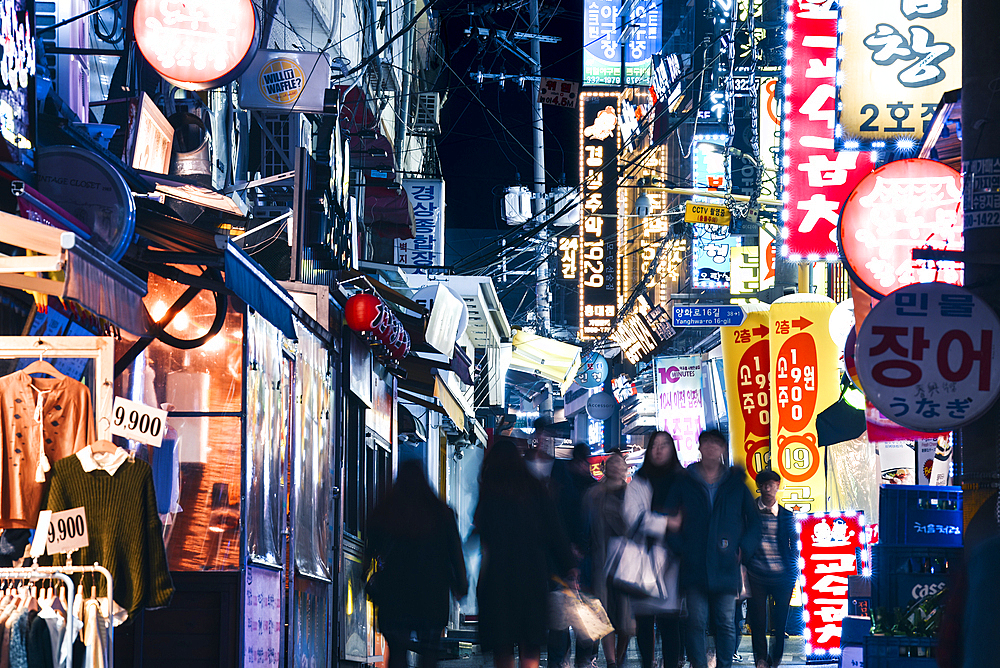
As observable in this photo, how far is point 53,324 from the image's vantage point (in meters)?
8.55

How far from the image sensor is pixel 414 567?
349 inches

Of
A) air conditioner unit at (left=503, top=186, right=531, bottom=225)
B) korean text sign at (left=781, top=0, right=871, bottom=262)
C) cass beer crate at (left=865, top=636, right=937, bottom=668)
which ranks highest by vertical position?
air conditioner unit at (left=503, top=186, right=531, bottom=225)

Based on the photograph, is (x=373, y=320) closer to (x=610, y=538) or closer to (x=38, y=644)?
(x=610, y=538)

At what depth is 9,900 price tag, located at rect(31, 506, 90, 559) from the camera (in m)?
6.45

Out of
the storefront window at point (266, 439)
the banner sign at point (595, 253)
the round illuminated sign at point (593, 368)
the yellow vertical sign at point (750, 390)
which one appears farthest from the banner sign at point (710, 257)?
the storefront window at point (266, 439)

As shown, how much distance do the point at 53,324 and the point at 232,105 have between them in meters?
6.14

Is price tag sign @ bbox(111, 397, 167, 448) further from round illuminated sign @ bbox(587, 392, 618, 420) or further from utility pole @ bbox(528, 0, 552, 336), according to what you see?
round illuminated sign @ bbox(587, 392, 618, 420)

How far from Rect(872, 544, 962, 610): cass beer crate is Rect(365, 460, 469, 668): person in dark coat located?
3.07m

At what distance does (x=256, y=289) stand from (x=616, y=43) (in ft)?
98.3

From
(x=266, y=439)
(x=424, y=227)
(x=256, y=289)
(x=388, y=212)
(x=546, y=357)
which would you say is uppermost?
(x=424, y=227)

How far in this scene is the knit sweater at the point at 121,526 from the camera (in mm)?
6828

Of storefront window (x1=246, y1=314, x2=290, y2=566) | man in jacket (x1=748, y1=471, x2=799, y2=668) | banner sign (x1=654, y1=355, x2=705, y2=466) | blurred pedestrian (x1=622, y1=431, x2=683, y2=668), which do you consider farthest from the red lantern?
banner sign (x1=654, y1=355, x2=705, y2=466)

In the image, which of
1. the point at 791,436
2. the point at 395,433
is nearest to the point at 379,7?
the point at 395,433

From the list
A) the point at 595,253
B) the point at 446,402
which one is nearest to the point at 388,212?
the point at 446,402
